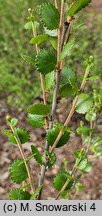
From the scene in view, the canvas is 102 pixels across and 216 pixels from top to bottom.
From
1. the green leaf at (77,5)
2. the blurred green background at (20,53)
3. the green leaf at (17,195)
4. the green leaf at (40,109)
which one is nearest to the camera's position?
the green leaf at (77,5)

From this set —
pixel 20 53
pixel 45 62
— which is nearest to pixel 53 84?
pixel 45 62

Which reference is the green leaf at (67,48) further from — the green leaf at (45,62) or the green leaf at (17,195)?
the green leaf at (17,195)

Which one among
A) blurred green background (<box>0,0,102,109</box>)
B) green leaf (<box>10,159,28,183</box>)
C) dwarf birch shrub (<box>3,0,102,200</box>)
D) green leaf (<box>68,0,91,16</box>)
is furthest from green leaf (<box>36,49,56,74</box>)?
blurred green background (<box>0,0,102,109</box>)

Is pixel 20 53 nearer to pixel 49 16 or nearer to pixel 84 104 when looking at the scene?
pixel 84 104

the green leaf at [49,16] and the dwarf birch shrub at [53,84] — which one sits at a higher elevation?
the green leaf at [49,16]

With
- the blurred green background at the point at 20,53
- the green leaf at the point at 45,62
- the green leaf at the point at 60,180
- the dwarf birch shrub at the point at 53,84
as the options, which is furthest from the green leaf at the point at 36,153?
the blurred green background at the point at 20,53

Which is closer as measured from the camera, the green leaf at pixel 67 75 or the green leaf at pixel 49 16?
the green leaf at pixel 49 16
